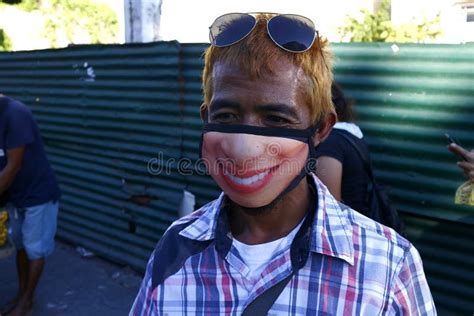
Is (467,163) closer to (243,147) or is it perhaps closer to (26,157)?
(243,147)

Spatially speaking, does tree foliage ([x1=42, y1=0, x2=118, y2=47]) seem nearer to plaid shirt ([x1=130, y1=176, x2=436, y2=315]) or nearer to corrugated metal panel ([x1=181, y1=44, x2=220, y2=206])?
corrugated metal panel ([x1=181, y1=44, x2=220, y2=206])

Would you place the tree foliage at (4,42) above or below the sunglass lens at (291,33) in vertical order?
below

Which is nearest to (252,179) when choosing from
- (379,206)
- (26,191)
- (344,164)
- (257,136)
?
(257,136)

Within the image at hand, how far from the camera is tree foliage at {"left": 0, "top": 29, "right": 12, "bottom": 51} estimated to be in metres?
16.9

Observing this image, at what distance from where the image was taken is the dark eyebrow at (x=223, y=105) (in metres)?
1.40

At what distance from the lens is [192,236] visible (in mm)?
1544

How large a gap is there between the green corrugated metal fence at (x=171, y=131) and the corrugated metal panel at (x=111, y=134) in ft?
0.04

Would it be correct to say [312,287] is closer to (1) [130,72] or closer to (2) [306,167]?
(2) [306,167]

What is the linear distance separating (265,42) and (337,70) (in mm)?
2370

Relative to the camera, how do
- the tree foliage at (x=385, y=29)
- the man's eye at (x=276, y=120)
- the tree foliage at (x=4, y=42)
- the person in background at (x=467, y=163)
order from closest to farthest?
the man's eye at (x=276, y=120)
the person in background at (x=467, y=163)
the tree foliage at (x=385, y=29)
the tree foliage at (x=4, y=42)

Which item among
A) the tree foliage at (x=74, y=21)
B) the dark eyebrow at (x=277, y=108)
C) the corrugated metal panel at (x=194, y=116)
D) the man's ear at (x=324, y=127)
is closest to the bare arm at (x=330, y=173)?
the man's ear at (x=324, y=127)

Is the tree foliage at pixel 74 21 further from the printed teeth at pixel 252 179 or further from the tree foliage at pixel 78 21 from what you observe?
the printed teeth at pixel 252 179

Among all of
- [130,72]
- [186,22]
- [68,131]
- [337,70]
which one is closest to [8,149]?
[130,72]

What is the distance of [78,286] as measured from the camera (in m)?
4.89
